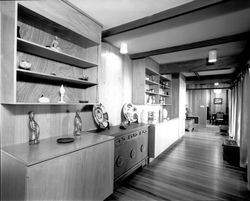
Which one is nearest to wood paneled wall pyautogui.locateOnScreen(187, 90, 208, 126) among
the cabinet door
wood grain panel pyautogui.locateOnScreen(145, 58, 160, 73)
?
wood grain panel pyautogui.locateOnScreen(145, 58, 160, 73)

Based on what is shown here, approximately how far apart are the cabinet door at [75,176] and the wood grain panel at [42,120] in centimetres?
57

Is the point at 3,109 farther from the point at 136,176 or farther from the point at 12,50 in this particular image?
the point at 136,176

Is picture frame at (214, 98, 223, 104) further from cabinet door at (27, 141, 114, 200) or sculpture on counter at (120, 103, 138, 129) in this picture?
cabinet door at (27, 141, 114, 200)

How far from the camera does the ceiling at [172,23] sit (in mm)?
1657

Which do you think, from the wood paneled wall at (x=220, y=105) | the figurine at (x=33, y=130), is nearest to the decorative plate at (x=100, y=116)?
the figurine at (x=33, y=130)

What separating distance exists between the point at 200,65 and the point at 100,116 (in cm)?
287

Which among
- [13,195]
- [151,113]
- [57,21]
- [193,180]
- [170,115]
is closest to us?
[13,195]

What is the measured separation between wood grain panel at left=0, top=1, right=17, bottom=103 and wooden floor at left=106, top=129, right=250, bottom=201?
1811 millimetres

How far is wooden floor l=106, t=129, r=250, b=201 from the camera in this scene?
207 cm

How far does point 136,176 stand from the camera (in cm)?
260

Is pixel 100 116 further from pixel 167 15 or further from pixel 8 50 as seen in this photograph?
pixel 167 15

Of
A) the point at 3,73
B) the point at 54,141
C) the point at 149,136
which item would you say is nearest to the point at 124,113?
the point at 149,136

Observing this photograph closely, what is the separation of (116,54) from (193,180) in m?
2.67

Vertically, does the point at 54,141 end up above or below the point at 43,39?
below
